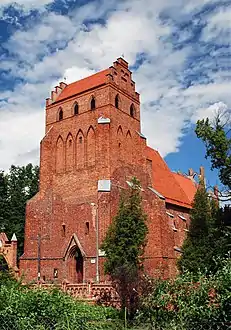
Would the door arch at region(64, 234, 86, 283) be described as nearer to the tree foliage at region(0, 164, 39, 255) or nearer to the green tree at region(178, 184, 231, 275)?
the green tree at region(178, 184, 231, 275)

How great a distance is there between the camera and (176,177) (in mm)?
42219

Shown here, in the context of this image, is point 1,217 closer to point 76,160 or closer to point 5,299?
point 76,160

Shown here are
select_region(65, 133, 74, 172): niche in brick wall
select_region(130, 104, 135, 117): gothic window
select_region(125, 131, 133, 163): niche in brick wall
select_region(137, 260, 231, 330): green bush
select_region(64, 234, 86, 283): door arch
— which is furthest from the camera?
select_region(130, 104, 135, 117): gothic window

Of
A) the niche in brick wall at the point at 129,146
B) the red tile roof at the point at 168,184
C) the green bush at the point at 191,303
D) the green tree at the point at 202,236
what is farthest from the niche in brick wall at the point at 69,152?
the green bush at the point at 191,303

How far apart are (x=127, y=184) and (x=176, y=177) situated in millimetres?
11789

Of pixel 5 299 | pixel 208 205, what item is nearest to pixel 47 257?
pixel 208 205

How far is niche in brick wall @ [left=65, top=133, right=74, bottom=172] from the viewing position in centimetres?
3287

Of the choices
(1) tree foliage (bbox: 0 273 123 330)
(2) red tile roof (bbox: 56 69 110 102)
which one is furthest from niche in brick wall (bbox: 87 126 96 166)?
(1) tree foliage (bbox: 0 273 123 330)

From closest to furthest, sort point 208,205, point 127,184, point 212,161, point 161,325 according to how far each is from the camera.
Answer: point 161,325, point 212,161, point 208,205, point 127,184

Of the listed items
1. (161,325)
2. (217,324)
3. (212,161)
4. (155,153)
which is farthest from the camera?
(155,153)

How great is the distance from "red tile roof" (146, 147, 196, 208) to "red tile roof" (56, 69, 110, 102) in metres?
7.53

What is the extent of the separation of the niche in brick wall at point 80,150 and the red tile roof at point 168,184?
6581 millimetres

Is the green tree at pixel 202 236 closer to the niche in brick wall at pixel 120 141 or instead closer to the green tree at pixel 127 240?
the green tree at pixel 127 240

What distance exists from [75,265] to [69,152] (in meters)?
8.58
